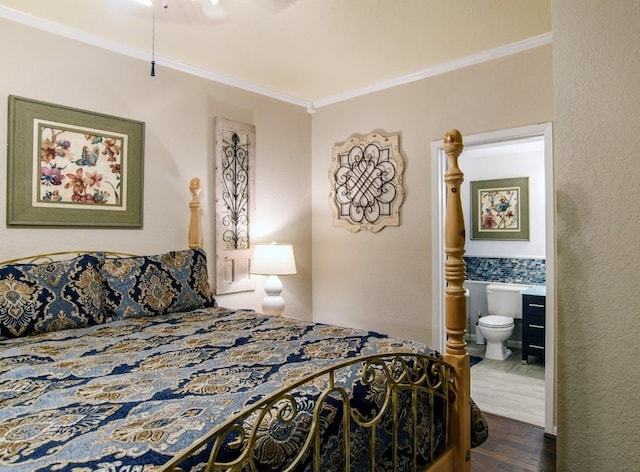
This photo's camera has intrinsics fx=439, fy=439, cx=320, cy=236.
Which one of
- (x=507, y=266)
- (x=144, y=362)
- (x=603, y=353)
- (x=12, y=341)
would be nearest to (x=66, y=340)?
(x=12, y=341)

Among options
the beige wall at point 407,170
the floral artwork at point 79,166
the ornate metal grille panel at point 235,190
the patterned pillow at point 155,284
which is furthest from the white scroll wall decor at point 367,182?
the floral artwork at point 79,166

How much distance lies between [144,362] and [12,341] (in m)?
0.79

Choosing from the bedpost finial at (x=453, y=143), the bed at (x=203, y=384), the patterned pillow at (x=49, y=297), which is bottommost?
the bed at (x=203, y=384)

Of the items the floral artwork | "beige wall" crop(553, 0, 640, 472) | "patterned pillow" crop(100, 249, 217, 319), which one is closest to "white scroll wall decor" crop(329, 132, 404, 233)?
"patterned pillow" crop(100, 249, 217, 319)

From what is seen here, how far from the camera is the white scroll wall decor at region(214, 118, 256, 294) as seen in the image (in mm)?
3365

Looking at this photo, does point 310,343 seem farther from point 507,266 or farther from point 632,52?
point 507,266

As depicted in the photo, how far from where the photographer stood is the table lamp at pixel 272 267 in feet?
10.8

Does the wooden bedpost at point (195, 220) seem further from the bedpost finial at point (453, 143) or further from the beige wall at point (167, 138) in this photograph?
the bedpost finial at point (453, 143)

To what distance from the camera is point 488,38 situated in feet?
9.11

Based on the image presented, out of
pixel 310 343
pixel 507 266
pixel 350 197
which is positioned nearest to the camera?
pixel 310 343

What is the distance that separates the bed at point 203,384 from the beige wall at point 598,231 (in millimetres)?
487

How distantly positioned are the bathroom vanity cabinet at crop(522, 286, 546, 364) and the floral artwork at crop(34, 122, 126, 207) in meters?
3.63

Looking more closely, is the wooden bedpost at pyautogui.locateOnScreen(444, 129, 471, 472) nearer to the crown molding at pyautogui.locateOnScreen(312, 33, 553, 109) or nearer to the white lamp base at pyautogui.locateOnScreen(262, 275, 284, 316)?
the crown molding at pyautogui.locateOnScreen(312, 33, 553, 109)

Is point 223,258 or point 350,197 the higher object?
point 350,197
